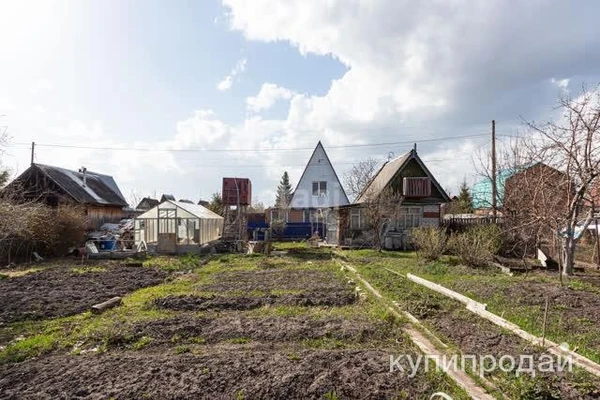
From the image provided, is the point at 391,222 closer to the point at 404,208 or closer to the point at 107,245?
A: the point at 404,208

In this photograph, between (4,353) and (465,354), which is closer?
(465,354)

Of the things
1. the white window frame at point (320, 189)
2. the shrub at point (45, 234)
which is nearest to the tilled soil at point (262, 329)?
the shrub at point (45, 234)

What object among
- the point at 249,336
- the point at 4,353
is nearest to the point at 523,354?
the point at 249,336

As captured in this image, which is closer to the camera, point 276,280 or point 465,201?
point 276,280

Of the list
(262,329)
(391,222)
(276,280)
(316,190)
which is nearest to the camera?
(262,329)

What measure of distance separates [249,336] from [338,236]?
20698 mm

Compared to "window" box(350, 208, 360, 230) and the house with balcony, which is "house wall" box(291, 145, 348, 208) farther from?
"window" box(350, 208, 360, 230)

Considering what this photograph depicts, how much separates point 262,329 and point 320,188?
96.6ft

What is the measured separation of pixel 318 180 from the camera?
3553 centimetres

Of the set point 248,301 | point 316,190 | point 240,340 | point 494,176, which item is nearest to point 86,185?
point 316,190

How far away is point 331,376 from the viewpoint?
14.1ft

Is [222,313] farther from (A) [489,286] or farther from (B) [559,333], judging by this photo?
(A) [489,286]

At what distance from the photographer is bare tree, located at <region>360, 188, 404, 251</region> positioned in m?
21.8

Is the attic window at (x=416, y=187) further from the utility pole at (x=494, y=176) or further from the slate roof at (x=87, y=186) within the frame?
the slate roof at (x=87, y=186)
